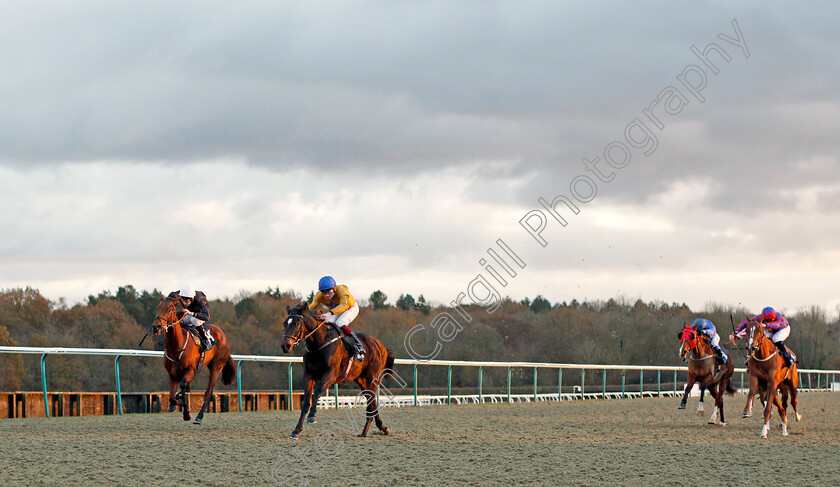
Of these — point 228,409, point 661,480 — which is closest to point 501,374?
point 228,409

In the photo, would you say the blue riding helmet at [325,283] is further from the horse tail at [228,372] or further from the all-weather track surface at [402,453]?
the horse tail at [228,372]

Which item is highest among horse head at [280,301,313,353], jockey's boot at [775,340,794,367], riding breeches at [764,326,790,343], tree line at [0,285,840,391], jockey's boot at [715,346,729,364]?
horse head at [280,301,313,353]

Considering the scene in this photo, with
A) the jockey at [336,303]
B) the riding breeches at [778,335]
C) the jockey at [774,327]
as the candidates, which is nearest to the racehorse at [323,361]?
the jockey at [336,303]

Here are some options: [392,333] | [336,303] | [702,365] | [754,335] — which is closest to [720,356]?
[702,365]

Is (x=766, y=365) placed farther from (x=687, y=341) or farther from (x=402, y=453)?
(x=402, y=453)

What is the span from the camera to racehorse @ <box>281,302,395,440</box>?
10258 mm

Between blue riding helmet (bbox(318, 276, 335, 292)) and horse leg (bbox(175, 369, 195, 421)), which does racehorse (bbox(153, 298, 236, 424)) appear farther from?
blue riding helmet (bbox(318, 276, 335, 292))

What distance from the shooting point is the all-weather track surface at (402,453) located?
7.84 m

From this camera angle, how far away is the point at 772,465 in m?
9.50

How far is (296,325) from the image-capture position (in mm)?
10188

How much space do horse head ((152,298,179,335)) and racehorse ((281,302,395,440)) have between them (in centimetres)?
198

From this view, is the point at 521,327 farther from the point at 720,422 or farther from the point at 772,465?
the point at 772,465

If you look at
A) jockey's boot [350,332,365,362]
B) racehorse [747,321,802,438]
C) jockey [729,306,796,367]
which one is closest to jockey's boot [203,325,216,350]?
jockey's boot [350,332,365,362]

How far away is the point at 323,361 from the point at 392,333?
192 feet
